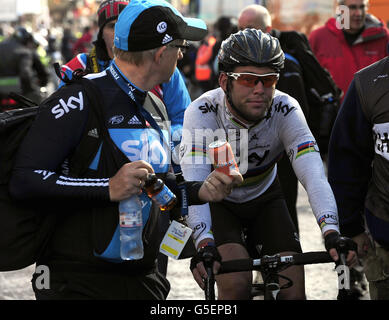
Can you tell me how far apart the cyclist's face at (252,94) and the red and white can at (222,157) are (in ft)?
2.96

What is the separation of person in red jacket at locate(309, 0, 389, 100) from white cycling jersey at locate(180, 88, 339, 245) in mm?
3844

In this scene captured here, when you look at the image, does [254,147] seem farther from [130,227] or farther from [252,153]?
[130,227]

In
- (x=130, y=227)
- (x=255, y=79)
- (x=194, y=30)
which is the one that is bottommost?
(x=130, y=227)

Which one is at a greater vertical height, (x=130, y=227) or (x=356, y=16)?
(x=356, y=16)

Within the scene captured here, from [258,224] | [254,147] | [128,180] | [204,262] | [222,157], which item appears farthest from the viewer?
[258,224]

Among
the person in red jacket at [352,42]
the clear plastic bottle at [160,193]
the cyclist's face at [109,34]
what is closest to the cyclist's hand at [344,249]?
the clear plastic bottle at [160,193]

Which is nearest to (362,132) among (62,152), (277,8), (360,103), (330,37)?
(360,103)

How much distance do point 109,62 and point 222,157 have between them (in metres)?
2.41

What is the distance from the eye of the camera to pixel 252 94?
426cm

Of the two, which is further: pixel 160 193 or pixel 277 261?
pixel 277 261

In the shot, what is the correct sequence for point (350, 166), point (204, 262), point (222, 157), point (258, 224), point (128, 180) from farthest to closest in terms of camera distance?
1. point (258, 224)
2. point (350, 166)
3. point (204, 262)
4. point (222, 157)
5. point (128, 180)

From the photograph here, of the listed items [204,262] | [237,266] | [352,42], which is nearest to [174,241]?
[204,262]

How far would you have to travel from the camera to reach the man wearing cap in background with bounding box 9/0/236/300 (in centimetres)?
320

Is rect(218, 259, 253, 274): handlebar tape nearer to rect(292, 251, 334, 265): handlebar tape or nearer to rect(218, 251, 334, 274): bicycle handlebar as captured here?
→ rect(218, 251, 334, 274): bicycle handlebar
